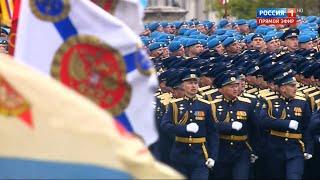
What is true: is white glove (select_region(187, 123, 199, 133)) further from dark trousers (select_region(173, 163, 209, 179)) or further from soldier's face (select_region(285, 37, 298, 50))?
soldier's face (select_region(285, 37, 298, 50))

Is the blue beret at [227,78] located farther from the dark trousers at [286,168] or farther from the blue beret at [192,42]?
the blue beret at [192,42]

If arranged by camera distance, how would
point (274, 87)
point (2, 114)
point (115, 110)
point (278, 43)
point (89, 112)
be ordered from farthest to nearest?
1. point (278, 43)
2. point (274, 87)
3. point (115, 110)
4. point (2, 114)
5. point (89, 112)

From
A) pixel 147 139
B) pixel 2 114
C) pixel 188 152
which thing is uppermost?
pixel 2 114

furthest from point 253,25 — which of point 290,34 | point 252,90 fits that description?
point 252,90

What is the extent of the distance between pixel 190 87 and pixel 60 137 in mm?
6790

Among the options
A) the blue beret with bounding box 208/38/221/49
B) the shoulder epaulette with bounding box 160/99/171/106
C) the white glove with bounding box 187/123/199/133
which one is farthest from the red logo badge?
the blue beret with bounding box 208/38/221/49

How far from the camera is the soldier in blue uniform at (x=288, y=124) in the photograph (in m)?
11.0

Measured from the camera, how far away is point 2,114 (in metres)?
4.14

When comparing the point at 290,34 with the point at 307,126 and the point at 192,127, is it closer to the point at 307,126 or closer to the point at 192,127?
the point at 307,126

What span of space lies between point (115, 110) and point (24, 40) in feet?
2.50

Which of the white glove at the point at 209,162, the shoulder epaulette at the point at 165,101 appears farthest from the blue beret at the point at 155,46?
the white glove at the point at 209,162

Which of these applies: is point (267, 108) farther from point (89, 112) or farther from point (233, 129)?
point (89, 112)

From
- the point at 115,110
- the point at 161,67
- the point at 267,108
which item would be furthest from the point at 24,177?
the point at 161,67

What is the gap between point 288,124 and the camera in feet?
35.6
